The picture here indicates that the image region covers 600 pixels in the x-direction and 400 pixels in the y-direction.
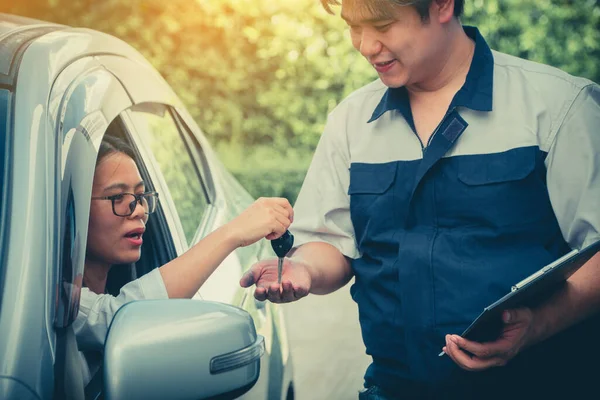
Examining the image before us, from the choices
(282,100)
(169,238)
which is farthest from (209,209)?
(282,100)

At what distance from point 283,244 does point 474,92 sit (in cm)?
59

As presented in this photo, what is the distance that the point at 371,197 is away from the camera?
2.18 m

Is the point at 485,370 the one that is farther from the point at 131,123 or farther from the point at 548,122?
the point at 131,123

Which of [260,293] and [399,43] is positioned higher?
[399,43]

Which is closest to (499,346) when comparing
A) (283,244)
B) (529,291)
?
(529,291)

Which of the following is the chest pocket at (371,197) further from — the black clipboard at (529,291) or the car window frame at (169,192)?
the car window frame at (169,192)

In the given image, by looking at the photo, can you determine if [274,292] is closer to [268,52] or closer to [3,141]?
[3,141]

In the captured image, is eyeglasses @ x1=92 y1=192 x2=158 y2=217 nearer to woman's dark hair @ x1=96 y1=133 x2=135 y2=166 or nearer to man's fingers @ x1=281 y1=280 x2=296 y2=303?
woman's dark hair @ x1=96 y1=133 x2=135 y2=166

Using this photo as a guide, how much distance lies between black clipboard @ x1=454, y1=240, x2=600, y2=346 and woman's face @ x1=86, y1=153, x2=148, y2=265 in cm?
81

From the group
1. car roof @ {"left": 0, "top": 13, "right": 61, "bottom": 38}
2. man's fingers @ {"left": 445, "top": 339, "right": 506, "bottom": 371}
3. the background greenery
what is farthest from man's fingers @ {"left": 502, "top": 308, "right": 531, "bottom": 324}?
the background greenery

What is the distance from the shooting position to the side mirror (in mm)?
1465

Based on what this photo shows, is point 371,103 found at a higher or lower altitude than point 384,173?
higher

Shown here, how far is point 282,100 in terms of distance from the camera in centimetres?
914

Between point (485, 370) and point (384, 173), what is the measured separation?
1.70ft
